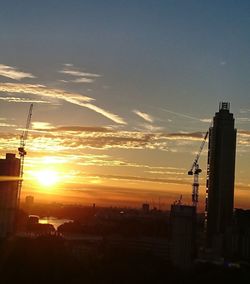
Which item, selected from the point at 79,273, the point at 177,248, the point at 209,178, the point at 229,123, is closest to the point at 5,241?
the point at 79,273

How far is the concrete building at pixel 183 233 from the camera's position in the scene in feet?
151

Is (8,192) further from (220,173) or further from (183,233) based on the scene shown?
(220,173)

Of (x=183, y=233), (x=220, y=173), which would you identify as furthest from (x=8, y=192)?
(x=220, y=173)

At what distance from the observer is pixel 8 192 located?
4688 centimetres

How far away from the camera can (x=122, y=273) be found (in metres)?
24.6

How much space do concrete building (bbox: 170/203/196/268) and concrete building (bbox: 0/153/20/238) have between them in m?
13.3

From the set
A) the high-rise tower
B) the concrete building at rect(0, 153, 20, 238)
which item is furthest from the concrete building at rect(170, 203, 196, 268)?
the concrete building at rect(0, 153, 20, 238)

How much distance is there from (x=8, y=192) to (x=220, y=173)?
26.9 meters

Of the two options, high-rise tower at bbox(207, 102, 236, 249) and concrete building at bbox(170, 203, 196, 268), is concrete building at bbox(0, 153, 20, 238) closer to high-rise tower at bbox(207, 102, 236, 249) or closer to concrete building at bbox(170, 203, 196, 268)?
concrete building at bbox(170, 203, 196, 268)

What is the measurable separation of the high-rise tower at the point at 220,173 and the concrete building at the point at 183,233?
27.3 feet

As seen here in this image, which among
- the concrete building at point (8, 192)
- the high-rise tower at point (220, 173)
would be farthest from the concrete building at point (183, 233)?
the concrete building at point (8, 192)

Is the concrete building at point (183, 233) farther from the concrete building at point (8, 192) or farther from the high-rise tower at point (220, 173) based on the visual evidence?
the concrete building at point (8, 192)

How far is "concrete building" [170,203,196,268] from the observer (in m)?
45.9

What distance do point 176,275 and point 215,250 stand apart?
2851 cm
